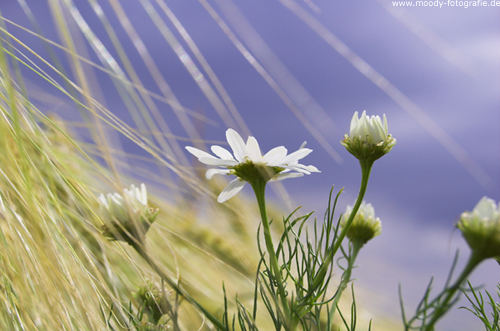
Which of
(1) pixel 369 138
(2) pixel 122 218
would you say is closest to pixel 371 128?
(1) pixel 369 138

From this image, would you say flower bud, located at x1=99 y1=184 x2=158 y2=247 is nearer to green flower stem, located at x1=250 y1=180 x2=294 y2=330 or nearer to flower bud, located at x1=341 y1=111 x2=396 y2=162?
green flower stem, located at x1=250 y1=180 x2=294 y2=330

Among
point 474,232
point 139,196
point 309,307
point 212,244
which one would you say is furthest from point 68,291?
point 212,244

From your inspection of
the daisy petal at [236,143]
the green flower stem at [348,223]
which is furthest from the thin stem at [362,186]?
the daisy petal at [236,143]

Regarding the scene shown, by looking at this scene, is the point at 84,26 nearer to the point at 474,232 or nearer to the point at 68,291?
the point at 68,291

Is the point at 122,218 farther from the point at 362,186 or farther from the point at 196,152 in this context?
the point at 362,186

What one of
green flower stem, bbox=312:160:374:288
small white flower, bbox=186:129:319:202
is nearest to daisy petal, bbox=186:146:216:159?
small white flower, bbox=186:129:319:202

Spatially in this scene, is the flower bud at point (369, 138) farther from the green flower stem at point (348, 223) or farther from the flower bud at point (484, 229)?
the flower bud at point (484, 229)
